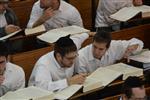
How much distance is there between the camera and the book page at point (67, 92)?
2.79 m

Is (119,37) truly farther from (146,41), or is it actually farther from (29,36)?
(29,36)

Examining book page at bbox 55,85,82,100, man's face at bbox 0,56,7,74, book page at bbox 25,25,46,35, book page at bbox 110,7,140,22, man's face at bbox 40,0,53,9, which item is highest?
man's face at bbox 40,0,53,9

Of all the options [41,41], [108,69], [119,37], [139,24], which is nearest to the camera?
[108,69]

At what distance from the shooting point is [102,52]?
3510mm

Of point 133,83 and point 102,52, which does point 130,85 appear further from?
point 102,52

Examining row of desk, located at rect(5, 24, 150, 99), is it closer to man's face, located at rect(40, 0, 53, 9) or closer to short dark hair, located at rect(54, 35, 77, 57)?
short dark hair, located at rect(54, 35, 77, 57)

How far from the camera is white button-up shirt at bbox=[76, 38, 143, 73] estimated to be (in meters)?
3.61

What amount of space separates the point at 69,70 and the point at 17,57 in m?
0.50

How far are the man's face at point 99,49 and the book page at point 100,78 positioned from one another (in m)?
0.21

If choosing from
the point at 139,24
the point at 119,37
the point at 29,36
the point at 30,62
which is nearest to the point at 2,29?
the point at 29,36

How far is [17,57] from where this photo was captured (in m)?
3.60

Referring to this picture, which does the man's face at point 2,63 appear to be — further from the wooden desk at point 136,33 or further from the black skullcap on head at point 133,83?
the wooden desk at point 136,33

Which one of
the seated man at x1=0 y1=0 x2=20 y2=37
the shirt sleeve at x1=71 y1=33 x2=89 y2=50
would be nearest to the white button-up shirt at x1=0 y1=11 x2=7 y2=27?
the seated man at x1=0 y1=0 x2=20 y2=37

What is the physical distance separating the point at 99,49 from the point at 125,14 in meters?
1.13
